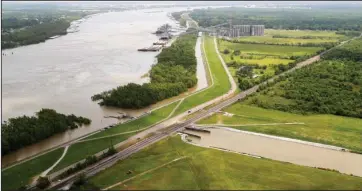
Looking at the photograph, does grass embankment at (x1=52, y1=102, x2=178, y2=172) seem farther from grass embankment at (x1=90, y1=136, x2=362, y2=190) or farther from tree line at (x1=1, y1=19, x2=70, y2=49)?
tree line at (x1=1, y1=19, x2=70, y2=49)

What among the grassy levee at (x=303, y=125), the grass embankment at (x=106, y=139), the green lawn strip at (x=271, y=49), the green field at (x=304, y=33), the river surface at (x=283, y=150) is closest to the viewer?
the grass embankment at (x=106, y=139)

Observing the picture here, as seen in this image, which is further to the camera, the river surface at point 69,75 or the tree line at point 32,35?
the tree line at point 32,35

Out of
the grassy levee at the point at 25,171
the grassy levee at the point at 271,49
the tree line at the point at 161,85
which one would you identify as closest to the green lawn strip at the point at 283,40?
the grassy levee at the point at 271,49

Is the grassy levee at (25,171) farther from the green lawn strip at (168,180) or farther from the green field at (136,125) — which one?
the green lawn strip at (168,180)

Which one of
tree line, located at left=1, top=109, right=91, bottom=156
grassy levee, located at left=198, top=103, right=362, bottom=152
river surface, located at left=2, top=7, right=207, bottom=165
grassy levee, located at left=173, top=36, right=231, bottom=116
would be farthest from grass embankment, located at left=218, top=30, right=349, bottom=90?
tree line, located at left=1, top=109, right=91, bottom=156

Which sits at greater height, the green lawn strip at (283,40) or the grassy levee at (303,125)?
the green lawn strip at (283,40)

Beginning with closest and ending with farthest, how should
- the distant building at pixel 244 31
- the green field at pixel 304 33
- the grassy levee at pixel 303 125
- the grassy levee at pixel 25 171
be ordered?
the grassy levee at pixel 25 171 → the grassy levee at pixel 303 125 → the green field at pixel 304 33 → the distant building at pixel 244 31

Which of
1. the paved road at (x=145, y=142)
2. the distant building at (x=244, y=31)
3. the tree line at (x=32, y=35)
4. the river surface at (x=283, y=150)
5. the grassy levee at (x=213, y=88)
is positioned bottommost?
the river surface at (x=283, y=150)
